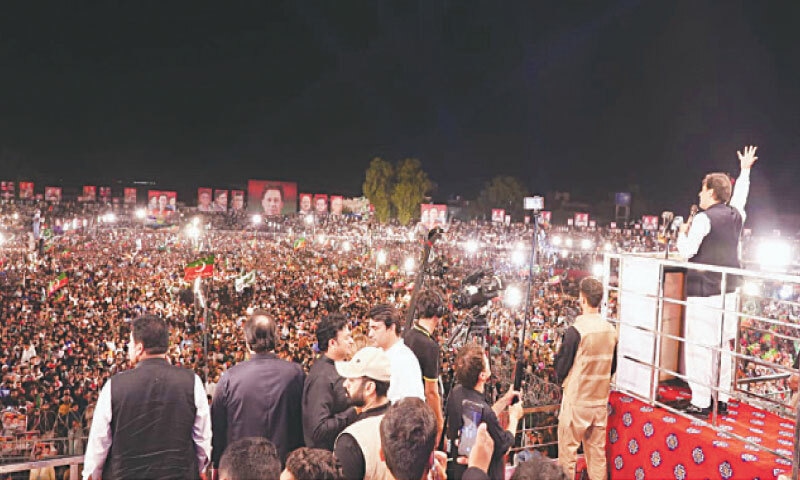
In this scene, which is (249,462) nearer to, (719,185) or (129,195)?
(719,185)

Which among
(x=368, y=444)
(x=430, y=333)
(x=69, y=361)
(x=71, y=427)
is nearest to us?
(x=368, y=444)

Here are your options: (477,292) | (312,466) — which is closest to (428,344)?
(477,292)

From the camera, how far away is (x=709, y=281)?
435 cm

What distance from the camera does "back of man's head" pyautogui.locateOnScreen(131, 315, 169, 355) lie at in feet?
10.4

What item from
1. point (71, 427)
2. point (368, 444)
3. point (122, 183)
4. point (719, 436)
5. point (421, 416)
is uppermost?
point (122, 183)

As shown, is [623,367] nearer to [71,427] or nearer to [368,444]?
[368,444]

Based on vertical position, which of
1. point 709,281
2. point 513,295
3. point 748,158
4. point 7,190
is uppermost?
point 7,190

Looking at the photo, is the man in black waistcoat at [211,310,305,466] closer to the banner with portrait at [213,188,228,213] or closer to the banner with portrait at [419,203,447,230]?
the banner with portrait at [419,203,447,230]

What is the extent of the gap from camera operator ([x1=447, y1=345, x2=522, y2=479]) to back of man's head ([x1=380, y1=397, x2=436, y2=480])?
75 cm

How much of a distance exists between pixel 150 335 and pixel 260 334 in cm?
62

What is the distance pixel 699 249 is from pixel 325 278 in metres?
21.4

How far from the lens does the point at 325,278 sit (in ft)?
81.8

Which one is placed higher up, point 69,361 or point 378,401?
point 378,401

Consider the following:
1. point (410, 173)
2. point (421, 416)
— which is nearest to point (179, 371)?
point (421, 416)
